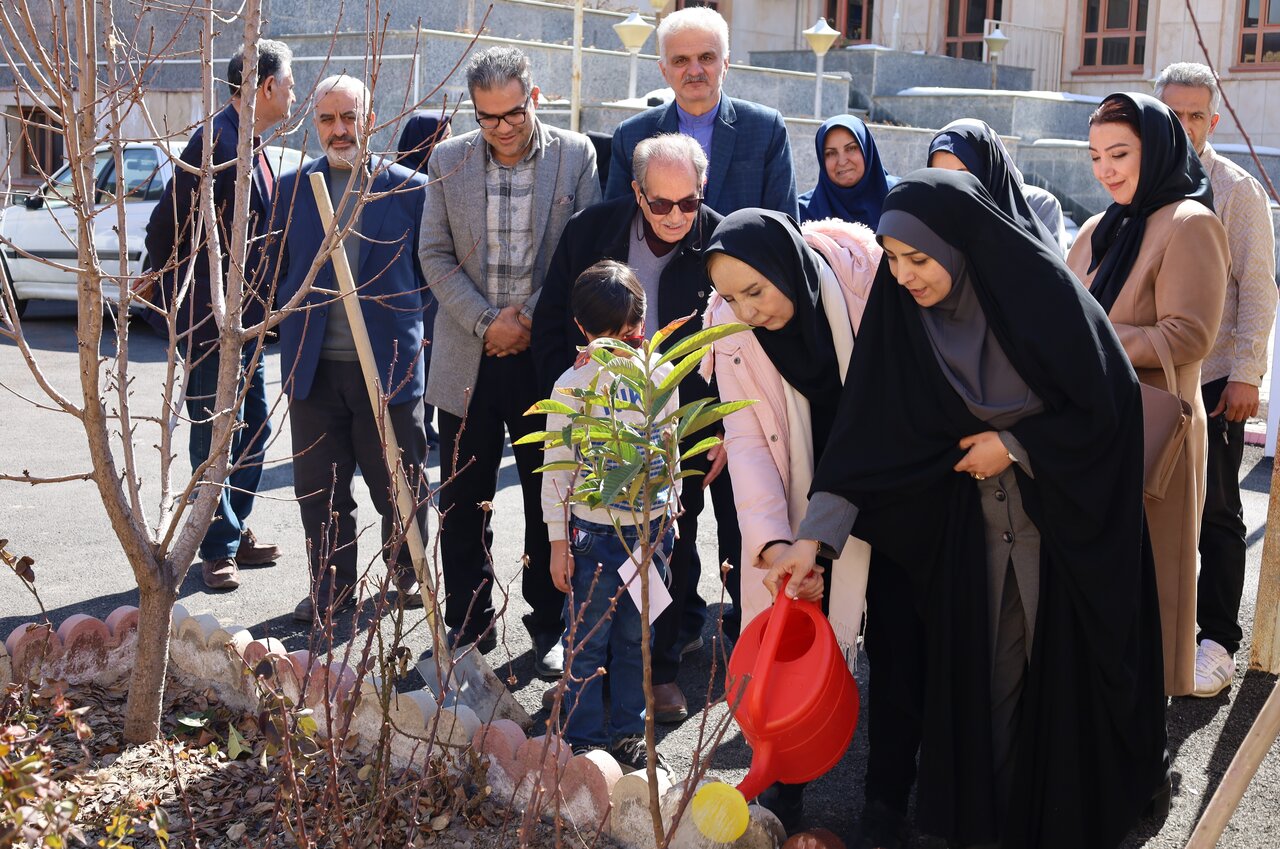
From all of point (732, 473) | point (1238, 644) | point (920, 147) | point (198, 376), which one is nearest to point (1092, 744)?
point (732, 473)

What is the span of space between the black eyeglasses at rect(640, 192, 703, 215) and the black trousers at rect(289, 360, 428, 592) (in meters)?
1.38

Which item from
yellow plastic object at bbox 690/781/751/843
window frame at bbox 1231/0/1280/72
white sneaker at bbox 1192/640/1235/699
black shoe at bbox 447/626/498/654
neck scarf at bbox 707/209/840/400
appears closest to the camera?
yellow plastic object at bbox 690/781/751/843

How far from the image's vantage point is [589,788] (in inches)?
123

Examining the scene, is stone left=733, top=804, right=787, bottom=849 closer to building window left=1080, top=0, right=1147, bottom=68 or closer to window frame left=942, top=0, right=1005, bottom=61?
building window left=1080, top=0, right=1147, bottom=68

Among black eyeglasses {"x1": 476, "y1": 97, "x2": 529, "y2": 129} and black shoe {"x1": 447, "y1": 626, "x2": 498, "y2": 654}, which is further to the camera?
black shoe {"x1": 447, "y1": 626, "x2": 498, "y2": 654}

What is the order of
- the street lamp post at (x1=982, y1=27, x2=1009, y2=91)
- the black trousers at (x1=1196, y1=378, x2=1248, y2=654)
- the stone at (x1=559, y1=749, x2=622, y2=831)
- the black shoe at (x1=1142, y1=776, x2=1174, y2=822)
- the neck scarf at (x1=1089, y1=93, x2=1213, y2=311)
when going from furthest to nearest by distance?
1. the street lamp post at (x1=982, y1=27, x2=1009, y2=91)
2. the black trousers at (x1=1196, y1=378, x2=1248, y2=654)
3. the neck scarf at (x1=1089, y1=93, x2=1213, y2=311)
4. the black shoe at (x1=1142, y1=776, x2=1174, y2=822)
5. the stone at (x1=559, y1=749, x2=622, y2=831)

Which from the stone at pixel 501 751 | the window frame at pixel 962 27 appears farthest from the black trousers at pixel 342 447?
the window frame at pixel 962 27

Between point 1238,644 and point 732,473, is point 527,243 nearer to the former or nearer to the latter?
point 732,473

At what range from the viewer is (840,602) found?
10.9 ft

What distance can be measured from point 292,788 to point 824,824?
1.50 metres

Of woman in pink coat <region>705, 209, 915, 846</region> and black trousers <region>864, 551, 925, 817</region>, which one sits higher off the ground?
woman in pink coat <region>705, 209, 915, 846</region>

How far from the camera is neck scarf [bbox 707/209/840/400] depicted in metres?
3.21

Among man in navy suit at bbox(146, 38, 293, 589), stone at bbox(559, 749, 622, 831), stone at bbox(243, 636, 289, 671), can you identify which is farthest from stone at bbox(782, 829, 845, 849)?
man in navy suit at bbox(146, 38, 293, 589)

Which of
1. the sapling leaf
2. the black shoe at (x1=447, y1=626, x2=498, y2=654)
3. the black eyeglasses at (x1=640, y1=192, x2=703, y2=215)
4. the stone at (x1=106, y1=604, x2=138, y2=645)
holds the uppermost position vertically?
the black eyeglasses at (x1=640, y1=192, x2=703, y2=215)
